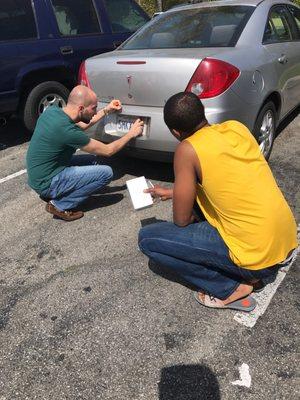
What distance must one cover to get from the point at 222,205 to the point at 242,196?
4.6 inches

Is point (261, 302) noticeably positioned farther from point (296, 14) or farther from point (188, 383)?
point (296, 14)

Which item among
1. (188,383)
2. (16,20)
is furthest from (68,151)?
(16,20)

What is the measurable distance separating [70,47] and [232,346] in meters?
4.65

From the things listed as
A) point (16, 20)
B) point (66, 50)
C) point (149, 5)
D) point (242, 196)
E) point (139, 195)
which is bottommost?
point (149, 5)

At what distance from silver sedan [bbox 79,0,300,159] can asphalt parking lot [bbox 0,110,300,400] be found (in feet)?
2.99

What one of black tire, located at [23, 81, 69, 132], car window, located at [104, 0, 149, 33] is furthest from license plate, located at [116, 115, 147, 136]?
car window, located at [104, 0, 149, 33]

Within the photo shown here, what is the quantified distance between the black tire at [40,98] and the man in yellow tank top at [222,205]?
141 inches

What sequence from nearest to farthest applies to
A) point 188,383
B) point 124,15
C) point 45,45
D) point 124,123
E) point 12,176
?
1. point 188,383
2. point 124,123
3. point 12,176
4. point 45,45
5. point 124,15

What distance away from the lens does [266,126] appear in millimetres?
4188

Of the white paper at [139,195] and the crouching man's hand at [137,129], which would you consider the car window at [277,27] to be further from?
the white paper at [139,195]

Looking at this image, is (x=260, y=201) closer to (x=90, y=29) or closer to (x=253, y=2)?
(x=253, y=2)

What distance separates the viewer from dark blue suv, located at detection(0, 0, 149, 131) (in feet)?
16.8

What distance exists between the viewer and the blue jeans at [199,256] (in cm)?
236

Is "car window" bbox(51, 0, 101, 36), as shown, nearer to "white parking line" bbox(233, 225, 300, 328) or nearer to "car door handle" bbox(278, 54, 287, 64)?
"car door handle" bbox(278, 54, 287, 64)
